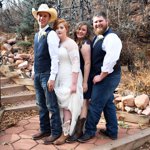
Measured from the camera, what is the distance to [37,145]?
4.20 m

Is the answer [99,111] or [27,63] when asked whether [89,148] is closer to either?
[99,111]

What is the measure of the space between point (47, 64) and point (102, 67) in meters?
0.69

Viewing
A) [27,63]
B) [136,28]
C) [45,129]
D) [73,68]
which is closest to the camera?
[73,68]

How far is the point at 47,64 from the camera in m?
3.99

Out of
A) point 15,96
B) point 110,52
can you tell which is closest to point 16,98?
point 15,96

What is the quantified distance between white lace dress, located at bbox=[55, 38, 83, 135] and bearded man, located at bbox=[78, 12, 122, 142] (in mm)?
179

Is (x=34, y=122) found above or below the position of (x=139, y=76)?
below

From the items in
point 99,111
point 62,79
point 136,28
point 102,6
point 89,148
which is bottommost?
point 89,148

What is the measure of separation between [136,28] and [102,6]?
119 centimetres

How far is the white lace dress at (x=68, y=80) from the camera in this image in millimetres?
4008

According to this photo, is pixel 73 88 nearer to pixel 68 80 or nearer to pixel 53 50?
pixel 68 80

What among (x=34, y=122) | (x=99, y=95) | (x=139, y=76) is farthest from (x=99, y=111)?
(x=139, y=76)

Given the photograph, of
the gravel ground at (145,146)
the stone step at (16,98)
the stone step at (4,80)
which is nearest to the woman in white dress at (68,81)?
the gravel ground at (145,146)

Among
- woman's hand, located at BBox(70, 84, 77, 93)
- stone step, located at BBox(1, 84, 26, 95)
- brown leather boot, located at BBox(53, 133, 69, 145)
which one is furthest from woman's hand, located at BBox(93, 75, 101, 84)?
stone step, located at BBox(1, 84, 26, 95)
